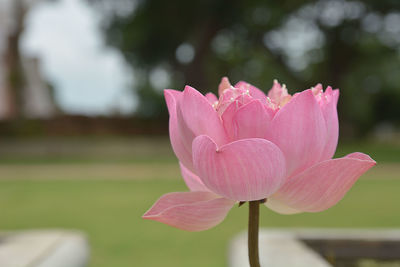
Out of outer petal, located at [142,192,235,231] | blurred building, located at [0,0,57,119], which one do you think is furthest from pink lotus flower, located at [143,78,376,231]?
blurred building, located at [0,0,57,119]

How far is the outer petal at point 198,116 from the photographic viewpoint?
0.42 metres

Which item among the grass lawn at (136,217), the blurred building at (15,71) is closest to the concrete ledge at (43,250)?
the grass lawn at (136,217)

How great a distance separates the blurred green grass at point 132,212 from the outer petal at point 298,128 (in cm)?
183

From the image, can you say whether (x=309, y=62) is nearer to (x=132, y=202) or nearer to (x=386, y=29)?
(x=386, y=29)

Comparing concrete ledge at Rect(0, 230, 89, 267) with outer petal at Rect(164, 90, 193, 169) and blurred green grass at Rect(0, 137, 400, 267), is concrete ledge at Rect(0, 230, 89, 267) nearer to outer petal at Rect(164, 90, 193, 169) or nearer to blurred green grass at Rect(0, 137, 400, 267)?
outer petal at Rect(164, 90, 193, 169)

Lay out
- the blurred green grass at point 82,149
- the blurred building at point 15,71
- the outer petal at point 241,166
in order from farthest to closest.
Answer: the blurred building at point 15,71, the blurred green grass at point 82,149, the outer petal at point 241,166

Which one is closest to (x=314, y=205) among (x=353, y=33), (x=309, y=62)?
(x=353, y=33)

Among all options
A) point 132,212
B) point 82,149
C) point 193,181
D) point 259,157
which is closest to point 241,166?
point 259,157

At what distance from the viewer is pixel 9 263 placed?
3.05 feet

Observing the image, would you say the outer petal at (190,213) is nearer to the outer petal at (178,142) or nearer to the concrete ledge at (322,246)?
the outer petal at (178,142)

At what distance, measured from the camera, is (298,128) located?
16.3 inches

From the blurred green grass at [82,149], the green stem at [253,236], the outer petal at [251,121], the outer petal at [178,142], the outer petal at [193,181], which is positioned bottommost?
the blurred green grass at [82,149]

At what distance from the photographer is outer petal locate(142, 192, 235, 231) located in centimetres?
41

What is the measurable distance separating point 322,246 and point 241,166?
92cm
